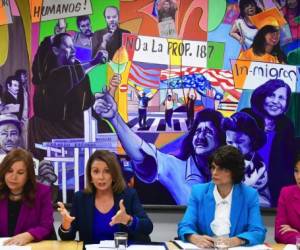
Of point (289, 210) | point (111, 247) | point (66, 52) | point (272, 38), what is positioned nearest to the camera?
point (111, 247)

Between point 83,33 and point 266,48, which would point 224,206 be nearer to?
point 266,48

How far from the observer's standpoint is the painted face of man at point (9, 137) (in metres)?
4.11

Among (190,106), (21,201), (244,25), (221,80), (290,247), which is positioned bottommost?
(290,247)

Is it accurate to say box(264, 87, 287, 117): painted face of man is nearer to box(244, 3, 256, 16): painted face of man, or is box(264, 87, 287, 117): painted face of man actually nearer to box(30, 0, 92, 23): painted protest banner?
box(244, 3, 256, 16): painted face of man

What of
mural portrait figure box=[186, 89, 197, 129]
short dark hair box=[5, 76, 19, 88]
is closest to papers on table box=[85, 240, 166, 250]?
mural portrait figure box=[186, 89, 197, 129]

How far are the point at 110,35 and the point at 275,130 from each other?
1.58 metres

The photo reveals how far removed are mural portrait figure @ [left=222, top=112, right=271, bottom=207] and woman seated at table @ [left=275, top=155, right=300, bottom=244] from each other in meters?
0.61

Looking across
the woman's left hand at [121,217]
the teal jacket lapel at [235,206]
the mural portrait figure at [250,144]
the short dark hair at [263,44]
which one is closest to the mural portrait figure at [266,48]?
the short dark hair at [263,44]

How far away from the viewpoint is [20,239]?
9.46 ft

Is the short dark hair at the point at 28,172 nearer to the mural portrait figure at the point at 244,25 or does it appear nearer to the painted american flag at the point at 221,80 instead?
the painted american flag at the point at 221,80

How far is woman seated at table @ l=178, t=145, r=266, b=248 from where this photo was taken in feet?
10.2

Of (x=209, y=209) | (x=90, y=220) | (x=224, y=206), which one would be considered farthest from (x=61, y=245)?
(x=224, y=206)

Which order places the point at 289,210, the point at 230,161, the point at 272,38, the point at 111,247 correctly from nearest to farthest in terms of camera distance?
the point at 111,247 → the point at 230,161 → the point at 289,210 → the point at 272,38

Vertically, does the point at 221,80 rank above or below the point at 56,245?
above
